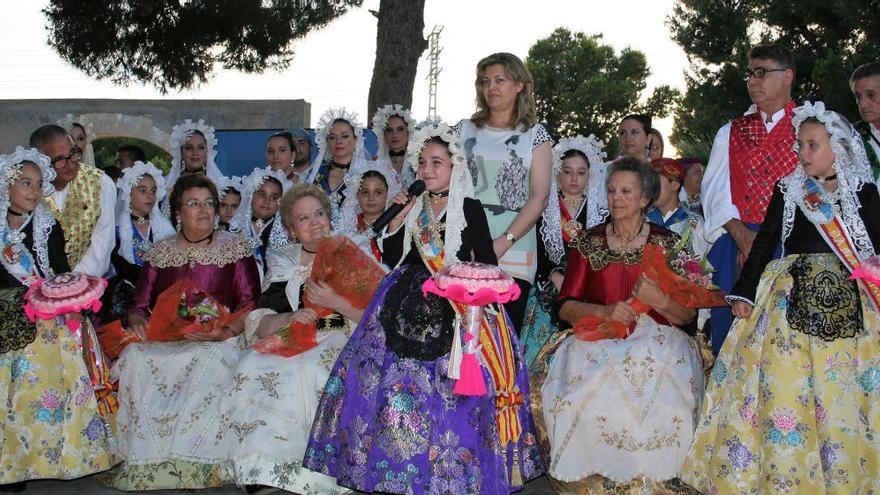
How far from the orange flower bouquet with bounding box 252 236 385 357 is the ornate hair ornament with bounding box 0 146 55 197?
1.73 m

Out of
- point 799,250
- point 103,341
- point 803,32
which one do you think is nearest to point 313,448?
point 103,341

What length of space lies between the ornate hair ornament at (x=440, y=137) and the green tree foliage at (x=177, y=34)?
1041cm

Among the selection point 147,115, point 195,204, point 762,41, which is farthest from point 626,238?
point 762,41

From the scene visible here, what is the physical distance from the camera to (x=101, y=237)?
284 inches

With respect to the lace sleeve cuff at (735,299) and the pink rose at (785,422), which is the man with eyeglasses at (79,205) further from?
the pink rose at (785,422)

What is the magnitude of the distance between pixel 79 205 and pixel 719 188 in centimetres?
419

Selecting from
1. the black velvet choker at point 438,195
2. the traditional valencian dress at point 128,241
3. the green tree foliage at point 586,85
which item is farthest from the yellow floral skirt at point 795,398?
the green tree foliage at point 586,85

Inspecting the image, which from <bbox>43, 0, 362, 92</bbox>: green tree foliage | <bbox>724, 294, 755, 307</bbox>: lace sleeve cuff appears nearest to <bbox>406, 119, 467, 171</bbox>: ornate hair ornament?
<bbox>724, 294, 755, 307</bbox>: lace sleeve cuff

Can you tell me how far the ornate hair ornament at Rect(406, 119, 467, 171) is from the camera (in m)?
5.72

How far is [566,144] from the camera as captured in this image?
25.3 ft

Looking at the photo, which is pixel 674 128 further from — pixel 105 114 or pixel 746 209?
pixel 746 209

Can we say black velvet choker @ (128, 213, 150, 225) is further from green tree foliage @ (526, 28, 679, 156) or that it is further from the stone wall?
green tree foliage @ (526, 28, 679, 156)

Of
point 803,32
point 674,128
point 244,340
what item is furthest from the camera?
point 674,128

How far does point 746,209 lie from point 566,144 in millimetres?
1723
